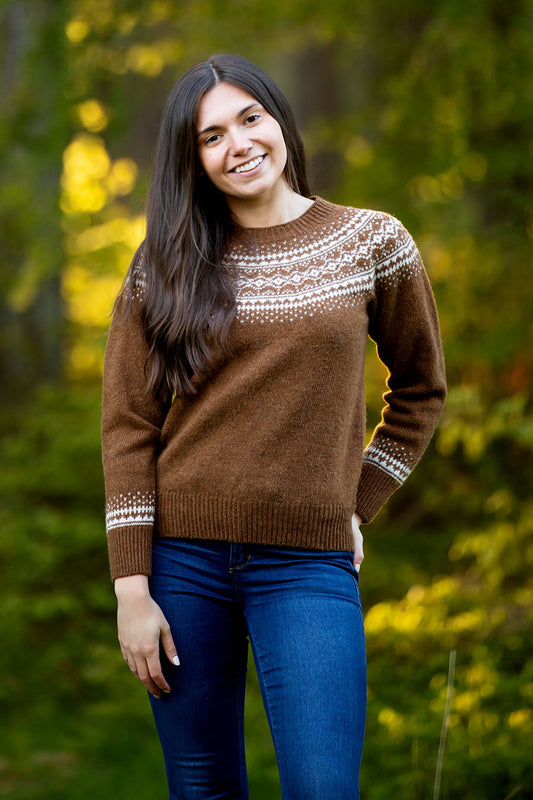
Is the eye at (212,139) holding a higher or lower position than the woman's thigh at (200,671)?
higher

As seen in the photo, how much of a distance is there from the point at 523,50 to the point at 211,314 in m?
3.33

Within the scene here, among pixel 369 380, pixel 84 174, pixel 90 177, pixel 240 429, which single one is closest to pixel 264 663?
pixel 240 429

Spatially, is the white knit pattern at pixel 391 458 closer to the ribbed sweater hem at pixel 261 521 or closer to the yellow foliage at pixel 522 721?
the ribbed sweater hem at pixel 261 521

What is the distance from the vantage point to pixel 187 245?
2080 mm

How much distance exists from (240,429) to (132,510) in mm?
292

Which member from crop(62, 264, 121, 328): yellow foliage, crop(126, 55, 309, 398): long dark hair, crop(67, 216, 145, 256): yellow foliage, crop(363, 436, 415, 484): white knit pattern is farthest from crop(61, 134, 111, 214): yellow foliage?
crop(363, 436, 415, 484): white knit pattern

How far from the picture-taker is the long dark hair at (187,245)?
1.99m

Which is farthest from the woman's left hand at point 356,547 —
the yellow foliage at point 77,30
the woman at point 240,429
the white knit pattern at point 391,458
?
the yellow foliage at point 77,30

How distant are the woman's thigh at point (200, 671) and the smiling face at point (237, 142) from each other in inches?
30.9

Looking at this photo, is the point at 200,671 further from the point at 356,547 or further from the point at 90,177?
the point at 90,177

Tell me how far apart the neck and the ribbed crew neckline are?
15mm

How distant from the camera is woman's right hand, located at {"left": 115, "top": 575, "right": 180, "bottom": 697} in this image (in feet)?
6.37

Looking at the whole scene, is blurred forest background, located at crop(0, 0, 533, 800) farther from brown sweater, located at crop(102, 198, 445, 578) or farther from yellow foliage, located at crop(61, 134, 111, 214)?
brown sweater, located at crop(102, 198, 445, 578)

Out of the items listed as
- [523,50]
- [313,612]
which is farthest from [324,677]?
[523,50]
